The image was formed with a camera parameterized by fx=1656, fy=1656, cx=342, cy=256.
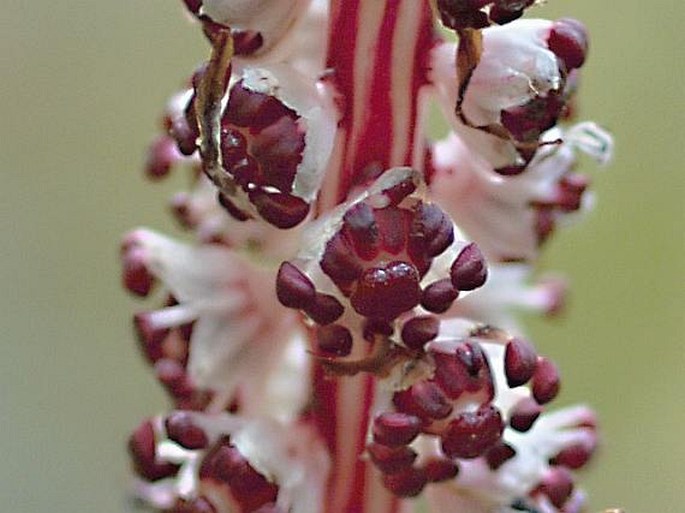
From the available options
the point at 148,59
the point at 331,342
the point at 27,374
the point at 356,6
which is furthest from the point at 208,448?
the point at 148,59

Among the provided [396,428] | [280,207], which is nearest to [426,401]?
[396,428]

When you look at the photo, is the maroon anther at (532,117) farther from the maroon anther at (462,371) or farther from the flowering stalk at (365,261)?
the maroon anther at (462,371)

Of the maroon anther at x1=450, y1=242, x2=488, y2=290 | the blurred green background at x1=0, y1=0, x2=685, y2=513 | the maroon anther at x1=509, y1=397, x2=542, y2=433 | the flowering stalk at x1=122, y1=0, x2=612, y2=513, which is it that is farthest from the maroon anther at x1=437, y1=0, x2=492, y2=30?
the blurred green background at x1=0, y1=0, x2=685, y2=513

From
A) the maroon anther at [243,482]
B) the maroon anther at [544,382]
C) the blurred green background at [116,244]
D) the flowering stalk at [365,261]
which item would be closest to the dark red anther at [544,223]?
the flowering stalk at [365,261]

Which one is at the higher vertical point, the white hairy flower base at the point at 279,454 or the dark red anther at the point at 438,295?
the dark red anther at the point at 438,295

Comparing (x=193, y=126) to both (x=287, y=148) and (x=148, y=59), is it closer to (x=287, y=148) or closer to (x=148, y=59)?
(x=287, y=148)

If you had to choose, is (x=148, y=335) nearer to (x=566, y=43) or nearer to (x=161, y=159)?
(x=161, y=159)

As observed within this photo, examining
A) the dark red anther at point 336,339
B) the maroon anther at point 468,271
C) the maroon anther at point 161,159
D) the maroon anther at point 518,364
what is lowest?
the maroon anther at point 518,364

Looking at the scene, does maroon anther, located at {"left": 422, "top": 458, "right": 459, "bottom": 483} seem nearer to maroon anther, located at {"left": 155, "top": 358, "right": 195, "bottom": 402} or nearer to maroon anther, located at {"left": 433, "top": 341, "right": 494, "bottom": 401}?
maroon anther, located at {"left": 433, "top": 341, "right": 494, "bottom": 401}

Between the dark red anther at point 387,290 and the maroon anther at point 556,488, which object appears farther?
the maroon anther at point 556,488
